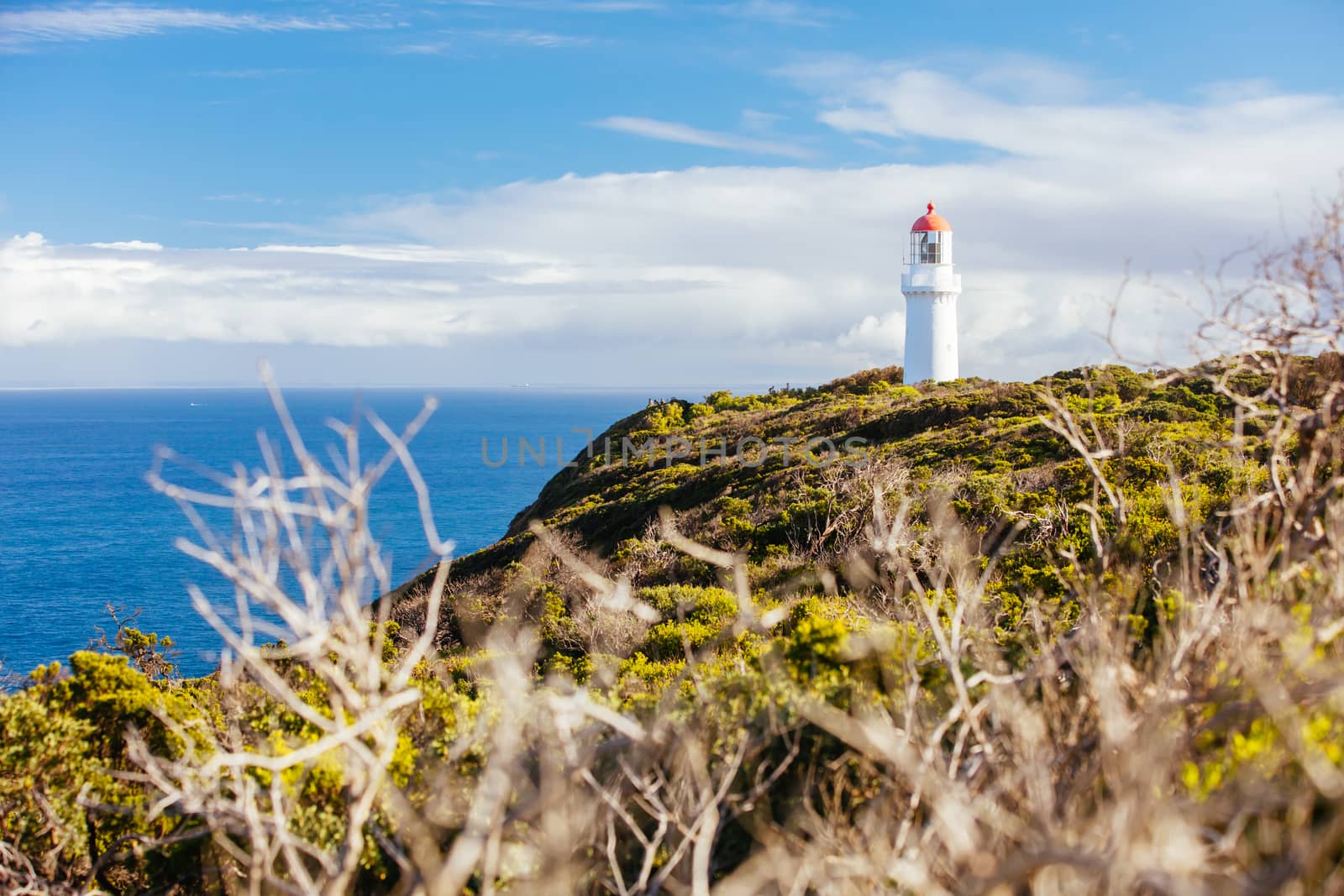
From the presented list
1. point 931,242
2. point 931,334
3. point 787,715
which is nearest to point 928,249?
point 931,242

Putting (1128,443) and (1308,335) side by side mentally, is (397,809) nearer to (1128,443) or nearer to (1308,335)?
(1308,335)

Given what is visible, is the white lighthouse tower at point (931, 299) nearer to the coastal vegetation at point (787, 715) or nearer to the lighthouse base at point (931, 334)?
the lighthouse base at point (931, 334)

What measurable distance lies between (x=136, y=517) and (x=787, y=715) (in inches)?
2182

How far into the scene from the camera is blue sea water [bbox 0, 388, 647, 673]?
106 ft

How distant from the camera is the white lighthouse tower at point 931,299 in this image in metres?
35.0

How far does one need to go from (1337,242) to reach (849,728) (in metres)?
4.74

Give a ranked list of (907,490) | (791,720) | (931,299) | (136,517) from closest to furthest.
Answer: (791,720) < (907,490) < (931,299) < (136,517)

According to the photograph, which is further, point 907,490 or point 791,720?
point 907,490

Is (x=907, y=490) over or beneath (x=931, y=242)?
beneath

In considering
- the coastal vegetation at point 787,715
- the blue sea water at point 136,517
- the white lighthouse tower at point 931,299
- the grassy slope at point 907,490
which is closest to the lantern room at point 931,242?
the white lighthouse tower at point 931,299

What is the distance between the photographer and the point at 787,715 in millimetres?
7289

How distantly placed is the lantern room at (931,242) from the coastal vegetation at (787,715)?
1997 centimetres

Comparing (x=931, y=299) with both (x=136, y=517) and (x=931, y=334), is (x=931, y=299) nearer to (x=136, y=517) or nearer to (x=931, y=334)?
(x=931, y=334)

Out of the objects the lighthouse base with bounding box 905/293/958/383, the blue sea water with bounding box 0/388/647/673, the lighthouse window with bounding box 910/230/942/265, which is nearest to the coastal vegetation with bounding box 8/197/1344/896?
the blue sea water with bounding box 0/388/647/673
